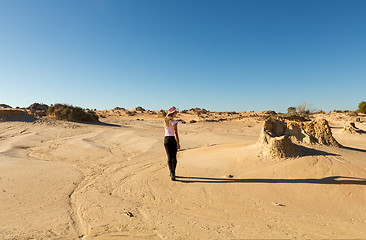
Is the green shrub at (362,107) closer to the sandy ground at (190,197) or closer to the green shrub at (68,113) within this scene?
the sandy ground at (190,197)

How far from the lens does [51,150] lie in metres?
7.13

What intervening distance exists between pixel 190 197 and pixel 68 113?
15692mm

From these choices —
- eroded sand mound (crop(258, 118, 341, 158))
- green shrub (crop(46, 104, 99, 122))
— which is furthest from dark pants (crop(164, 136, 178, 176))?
green shrub (crop(46, 104, 99, 122))

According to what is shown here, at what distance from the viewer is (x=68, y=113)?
52.7 feet

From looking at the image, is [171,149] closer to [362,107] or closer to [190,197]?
[190,197]

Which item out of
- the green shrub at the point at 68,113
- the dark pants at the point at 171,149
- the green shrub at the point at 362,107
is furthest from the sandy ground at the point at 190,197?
the green shrub at the point at 362,107

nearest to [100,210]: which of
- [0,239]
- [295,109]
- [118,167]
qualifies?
[0,239]

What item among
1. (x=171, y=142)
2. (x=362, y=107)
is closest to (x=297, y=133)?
(x=171, y=142)

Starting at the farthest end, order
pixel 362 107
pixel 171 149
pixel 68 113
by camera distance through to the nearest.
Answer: pixel 362 107 < pixel 68 113 < pixel 171 149

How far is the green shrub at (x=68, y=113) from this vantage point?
15852 millimetres

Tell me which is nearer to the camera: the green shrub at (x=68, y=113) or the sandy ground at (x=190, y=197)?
the sandy ground at (x=190, y=197)

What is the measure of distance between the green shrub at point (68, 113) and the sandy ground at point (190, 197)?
10.7m

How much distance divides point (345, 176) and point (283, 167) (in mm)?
1077

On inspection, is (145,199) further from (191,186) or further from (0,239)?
(0,239)
